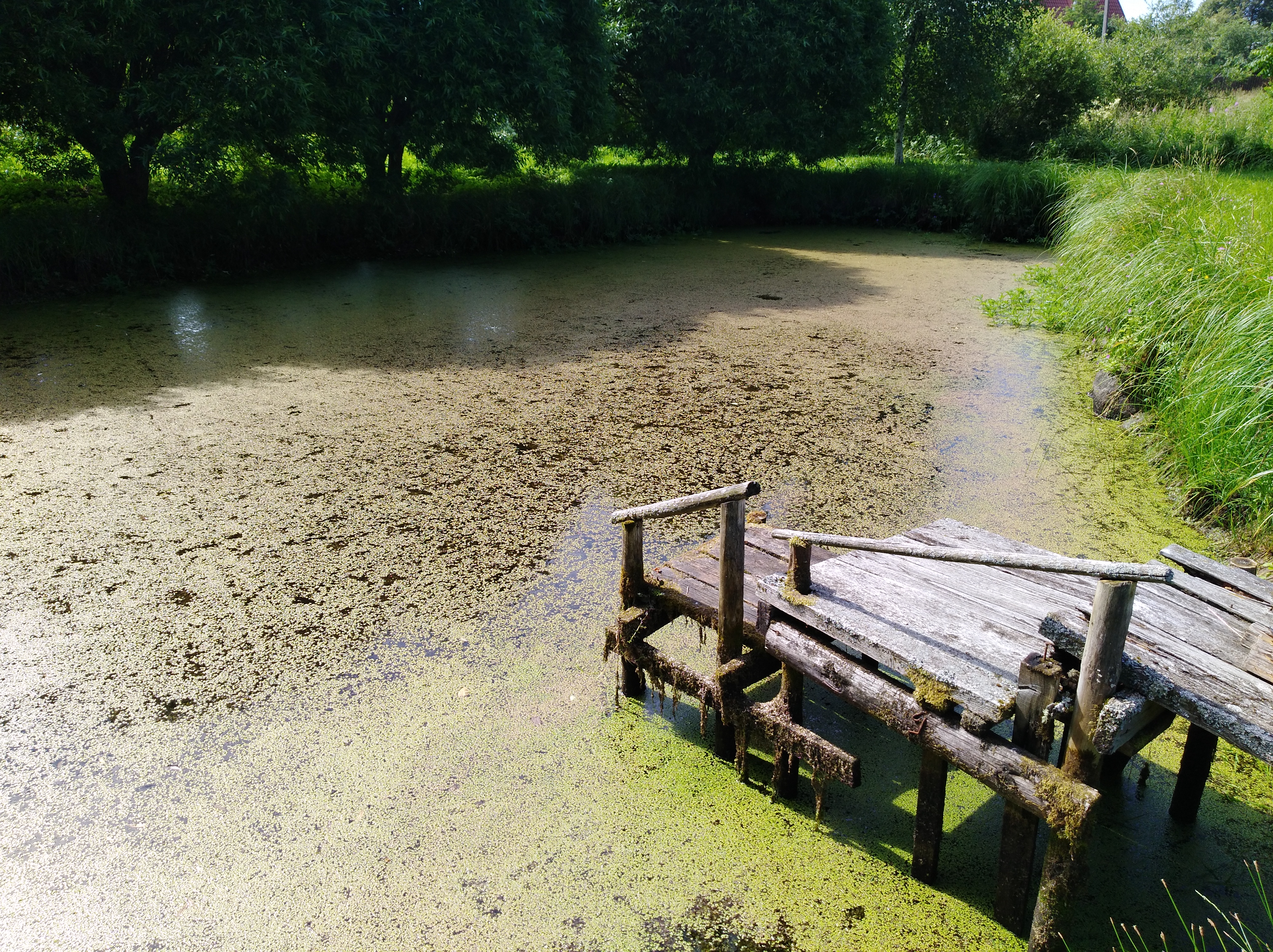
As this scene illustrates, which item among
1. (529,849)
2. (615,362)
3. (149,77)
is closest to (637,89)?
(149,77)

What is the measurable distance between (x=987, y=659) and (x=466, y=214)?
251 inches

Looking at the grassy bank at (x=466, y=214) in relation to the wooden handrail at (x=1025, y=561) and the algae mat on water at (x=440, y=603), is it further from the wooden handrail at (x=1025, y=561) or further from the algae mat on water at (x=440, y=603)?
the wooden handrail at (x=1025, y=561)

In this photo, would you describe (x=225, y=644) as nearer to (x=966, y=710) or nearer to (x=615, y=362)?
(x=966, y=710)

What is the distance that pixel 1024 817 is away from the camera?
141 centimetres

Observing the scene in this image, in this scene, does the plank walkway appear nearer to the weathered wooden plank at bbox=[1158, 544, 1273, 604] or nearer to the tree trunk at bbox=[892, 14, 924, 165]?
the weathered wooden plank at bbox=[1158, 544, 1273, 604]

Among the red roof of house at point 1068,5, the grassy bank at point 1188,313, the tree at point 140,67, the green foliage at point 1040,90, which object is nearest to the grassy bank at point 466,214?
the tree at point 140,67

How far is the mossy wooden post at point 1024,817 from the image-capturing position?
1.32 metres

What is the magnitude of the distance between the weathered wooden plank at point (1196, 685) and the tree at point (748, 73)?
7.26m

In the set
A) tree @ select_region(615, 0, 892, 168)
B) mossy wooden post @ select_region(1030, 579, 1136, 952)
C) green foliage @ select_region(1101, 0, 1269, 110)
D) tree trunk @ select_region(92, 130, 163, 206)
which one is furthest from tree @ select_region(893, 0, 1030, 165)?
mossy wooden post @ select_region(1030, 579, 1136, 952)

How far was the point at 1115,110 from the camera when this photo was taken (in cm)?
1074

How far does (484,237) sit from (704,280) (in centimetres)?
198

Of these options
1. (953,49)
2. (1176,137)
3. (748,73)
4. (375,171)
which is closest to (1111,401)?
(375,171)

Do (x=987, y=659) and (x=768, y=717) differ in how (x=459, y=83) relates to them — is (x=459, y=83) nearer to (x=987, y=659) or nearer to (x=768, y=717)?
(x=768, y=717)

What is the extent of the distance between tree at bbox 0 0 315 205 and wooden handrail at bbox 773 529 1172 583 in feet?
16.3
